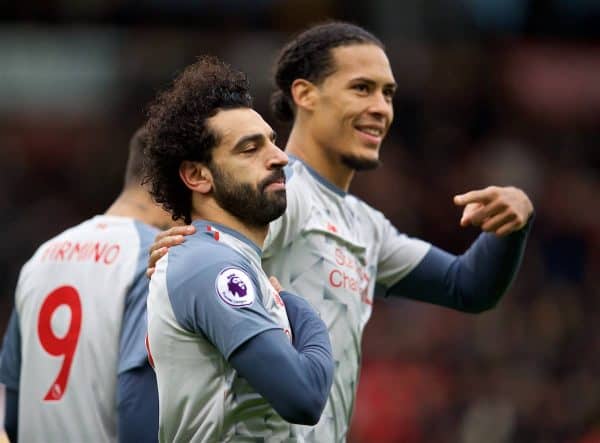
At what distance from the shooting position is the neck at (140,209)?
5.35 metres

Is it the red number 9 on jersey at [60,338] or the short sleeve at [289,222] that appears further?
the red number 9 on jersey at [60,338]

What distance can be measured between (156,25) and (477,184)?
14.8 ft

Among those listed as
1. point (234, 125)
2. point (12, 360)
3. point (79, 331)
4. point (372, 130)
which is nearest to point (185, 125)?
point (234, 125)

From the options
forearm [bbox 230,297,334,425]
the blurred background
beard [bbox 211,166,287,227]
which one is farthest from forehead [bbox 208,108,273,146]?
the blurred background

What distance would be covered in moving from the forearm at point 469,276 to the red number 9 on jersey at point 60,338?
1.37 metres

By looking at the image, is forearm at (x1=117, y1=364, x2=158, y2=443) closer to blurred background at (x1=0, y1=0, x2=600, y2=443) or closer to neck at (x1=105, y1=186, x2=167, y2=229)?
neck at (x1=105, y1=186, x2=167, y2=229)

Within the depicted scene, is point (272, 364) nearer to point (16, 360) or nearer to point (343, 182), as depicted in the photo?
point (343, 182)

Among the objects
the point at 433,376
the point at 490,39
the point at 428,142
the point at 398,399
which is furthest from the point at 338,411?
the point at 490,39

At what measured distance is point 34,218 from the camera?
44.3 feet

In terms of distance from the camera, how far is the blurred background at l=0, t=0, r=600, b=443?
38.6ft

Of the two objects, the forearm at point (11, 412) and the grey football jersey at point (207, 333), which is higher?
the grey football jersey at point (207, 333)

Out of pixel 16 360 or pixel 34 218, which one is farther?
pixel 34 218

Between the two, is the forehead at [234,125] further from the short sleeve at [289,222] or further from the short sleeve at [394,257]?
the short sleeve at [394,257]

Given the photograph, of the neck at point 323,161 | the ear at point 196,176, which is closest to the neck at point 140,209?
the neck at point 323,161
